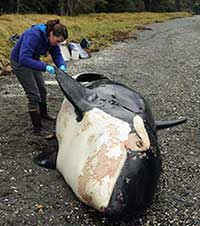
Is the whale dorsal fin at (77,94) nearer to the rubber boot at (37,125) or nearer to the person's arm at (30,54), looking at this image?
the person's arm at (30,54)

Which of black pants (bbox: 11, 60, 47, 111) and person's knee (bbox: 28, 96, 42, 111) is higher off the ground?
black pants (bbox: 11, 60, 47, 111)

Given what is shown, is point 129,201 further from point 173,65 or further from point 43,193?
point 173,65

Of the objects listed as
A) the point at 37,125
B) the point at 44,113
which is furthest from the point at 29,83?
the point at 44,113

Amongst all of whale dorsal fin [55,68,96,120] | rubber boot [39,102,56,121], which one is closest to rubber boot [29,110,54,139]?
rubber boot [39,102,56,121]

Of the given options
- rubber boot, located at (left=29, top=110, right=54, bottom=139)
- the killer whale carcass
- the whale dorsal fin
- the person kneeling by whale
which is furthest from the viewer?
rubber boot, located at (left=29, top=110, right=54, bottom=139)

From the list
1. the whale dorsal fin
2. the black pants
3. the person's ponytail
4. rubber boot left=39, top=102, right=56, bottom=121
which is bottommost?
rubber boot left=39, top=102, right=56, bottom=121

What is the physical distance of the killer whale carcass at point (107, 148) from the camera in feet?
15.9

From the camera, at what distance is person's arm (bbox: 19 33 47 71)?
22.1 feet

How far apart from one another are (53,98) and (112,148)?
5.12 meters

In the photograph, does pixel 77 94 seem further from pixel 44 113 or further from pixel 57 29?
pixel 44 113

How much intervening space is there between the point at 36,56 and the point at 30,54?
35 centimetres

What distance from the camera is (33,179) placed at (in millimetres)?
6137

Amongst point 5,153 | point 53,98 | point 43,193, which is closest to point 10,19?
point 53,98

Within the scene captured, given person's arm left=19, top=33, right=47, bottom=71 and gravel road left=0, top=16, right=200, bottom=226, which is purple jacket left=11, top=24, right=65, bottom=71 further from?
gravel road left=0, top=16, right=200, bottom=226
